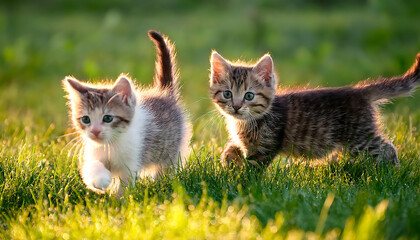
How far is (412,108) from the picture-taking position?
7.01 m

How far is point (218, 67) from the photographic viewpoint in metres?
4.51

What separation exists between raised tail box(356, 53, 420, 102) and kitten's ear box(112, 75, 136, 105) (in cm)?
183

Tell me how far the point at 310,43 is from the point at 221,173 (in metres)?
8.31

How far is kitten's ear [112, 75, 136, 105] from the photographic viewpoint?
3982mm

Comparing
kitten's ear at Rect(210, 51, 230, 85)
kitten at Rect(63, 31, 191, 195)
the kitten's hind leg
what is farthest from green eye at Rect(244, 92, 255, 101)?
the kitten's hind leg

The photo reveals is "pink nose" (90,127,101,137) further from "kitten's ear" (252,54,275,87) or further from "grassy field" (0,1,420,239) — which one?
"kitten's ear" (252,54,275,87)

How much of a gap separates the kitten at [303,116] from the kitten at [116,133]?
1.85 ft

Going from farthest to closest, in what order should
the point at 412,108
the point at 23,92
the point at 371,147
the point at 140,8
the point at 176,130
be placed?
the point at 140,8
the point at 23,92
the point at 412,108
the point at 176,130
the point at 371,147

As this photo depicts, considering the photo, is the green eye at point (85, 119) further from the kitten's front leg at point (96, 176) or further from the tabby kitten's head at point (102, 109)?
the kitten's front leg at point (96, 176)

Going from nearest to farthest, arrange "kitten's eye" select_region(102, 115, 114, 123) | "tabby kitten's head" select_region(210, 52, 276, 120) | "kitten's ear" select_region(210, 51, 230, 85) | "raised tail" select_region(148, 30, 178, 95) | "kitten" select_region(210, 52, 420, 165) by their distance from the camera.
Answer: "kitten's eye" select_region(102, 115, 114, 123)
"kitten" select_region(210, 52, 420, 165)
"tabby kitten's head" select_region(210, 52, 276, 120)
"kitten's ear" select_region(210, 51, 230, 85)
"raised tail" select_region(148, 30, 178, 95)

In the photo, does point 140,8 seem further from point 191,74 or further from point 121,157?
point 121,157

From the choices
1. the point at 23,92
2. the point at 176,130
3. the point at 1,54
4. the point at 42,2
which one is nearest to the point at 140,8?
the point at 42,2

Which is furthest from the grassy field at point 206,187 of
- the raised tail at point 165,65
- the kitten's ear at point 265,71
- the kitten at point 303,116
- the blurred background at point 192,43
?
the kitten's ear at point 265,71

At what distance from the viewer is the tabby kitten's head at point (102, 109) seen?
12.6ft
